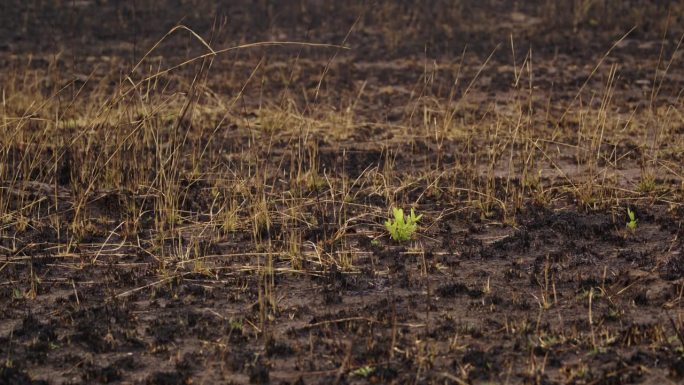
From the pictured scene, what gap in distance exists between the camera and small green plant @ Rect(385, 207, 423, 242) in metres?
5.70

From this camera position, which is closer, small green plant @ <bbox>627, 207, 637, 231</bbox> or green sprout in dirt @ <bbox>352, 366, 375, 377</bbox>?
green sprout in dirt @ <bbox>352, 366, 375, 377</bbox>

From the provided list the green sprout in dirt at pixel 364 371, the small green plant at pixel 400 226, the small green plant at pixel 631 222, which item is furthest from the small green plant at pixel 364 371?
the small green plant at pixel 631 222

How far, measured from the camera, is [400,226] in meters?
5.74

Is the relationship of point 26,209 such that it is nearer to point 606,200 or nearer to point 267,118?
point 267,118

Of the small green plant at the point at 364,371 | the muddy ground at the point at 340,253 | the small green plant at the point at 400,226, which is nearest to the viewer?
the small green plant at the point at 364,371

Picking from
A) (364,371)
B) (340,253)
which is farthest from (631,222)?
(364,371)

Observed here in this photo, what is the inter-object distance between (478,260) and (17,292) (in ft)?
7.99

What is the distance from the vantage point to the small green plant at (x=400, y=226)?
5703 mm

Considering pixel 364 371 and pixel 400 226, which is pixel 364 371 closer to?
pixel 364 371

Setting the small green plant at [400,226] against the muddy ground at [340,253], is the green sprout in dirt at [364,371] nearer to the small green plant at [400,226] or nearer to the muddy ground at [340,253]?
the muddy ground at [340,253]

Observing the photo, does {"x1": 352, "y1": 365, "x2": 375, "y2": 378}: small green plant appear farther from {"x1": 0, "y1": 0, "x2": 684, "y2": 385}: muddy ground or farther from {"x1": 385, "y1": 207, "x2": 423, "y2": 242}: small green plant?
{"x1": 385, "y1": 207, "x2": 423, "y2": 242}: small green plant

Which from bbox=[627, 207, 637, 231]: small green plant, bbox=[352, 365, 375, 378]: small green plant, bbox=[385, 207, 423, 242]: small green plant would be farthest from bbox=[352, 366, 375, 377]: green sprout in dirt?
bbox=[627, 207, 637, 231]: small green plant

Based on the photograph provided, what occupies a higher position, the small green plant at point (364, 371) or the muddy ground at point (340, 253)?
the small green plant at point (364, 371)

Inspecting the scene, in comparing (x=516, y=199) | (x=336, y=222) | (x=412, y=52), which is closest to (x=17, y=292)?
(x=336, y=222)
